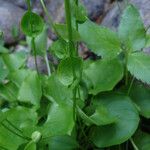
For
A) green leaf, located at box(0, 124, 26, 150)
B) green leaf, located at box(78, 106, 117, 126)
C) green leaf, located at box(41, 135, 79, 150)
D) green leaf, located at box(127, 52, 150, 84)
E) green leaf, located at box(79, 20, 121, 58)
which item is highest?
green leaf, located at box(79, 20, 121, 58)

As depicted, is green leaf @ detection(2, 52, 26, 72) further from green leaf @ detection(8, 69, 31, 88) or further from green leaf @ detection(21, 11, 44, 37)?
green leaf @ detection(21, 11, 44, 37)


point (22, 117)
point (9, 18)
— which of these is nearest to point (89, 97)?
point (22, 117)

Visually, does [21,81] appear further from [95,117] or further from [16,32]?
[16,32]

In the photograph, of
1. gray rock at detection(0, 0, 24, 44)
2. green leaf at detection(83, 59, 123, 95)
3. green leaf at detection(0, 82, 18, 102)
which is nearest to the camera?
green leaf at detection(83, 59, 123, 95)

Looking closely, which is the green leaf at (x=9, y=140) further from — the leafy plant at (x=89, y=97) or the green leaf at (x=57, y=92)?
the green leaf at (x=57, y=92)

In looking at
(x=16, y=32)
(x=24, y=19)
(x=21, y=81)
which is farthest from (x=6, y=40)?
(x=24, y=19)

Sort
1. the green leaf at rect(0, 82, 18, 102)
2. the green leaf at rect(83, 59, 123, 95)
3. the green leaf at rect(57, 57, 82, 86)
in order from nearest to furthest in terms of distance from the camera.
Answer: the green leaf at rect(57, 57, 82, 86)
the green leaf at rect(83, 59, 123, 95)
the green leaf at rect(0, 82, 18, 102)

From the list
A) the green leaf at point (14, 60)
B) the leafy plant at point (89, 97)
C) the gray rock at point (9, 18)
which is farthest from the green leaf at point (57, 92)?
the gray rock at point (9, 18)

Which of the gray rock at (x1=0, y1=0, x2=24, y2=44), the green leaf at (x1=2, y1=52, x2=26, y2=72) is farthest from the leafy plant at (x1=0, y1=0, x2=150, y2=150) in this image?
the gray rock at (x1=0, y1=0, x2=24, y2=44)

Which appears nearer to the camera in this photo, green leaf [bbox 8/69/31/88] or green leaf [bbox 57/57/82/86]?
green leaf [bbox 57/57/82/86]
